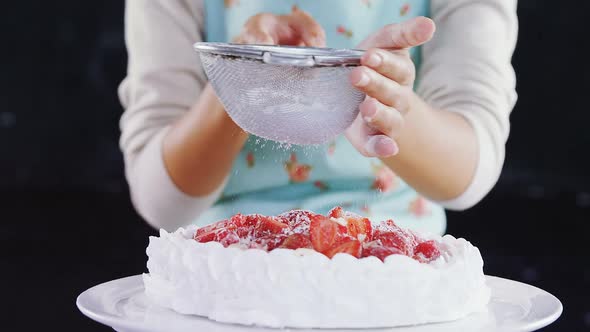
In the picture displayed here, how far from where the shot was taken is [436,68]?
5.34ft

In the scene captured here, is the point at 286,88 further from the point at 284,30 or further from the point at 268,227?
the point at 284,30

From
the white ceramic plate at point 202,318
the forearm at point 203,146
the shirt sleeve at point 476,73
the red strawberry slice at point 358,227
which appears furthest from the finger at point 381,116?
the shirt sleeve at point 476,73

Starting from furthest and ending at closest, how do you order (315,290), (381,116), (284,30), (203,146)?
(203,146)
(284,30)
(381,116)
(315,290)

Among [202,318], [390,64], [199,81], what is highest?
[390,64]

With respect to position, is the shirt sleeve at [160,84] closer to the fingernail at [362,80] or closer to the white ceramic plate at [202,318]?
the white ceramic plate at [202,318]

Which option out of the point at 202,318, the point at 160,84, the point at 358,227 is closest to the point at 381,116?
the point at 358,227

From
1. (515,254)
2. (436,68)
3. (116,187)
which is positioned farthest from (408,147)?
(116,187)

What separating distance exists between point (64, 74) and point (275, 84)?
287 cm

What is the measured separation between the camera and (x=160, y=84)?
5.46ft

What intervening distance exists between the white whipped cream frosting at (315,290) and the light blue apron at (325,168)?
56 centimetres

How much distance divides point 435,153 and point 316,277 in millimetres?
531

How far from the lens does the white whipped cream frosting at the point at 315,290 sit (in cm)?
98

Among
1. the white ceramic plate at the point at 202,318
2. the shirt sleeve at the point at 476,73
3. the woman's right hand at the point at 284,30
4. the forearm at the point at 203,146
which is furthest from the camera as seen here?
the shirt sleeve at the point at 476,73

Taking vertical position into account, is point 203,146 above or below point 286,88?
below
